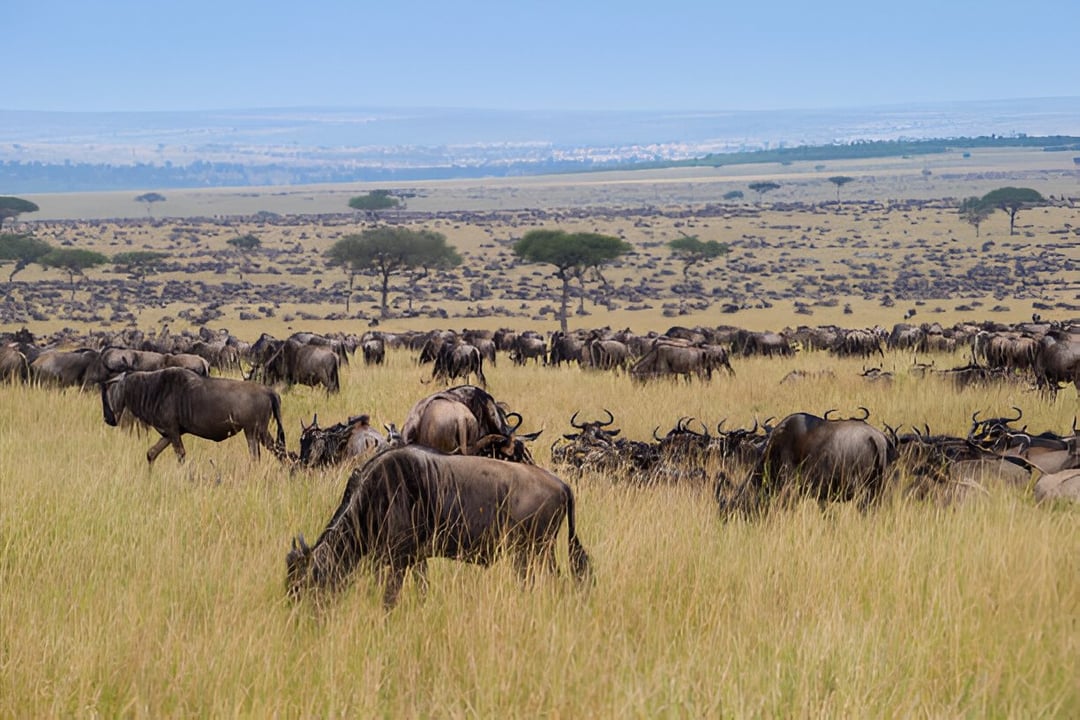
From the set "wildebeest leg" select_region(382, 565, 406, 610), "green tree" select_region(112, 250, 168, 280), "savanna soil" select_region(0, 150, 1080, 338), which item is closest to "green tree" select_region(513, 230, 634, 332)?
"savanna soil" select_region(0, 150, 1080, 338)

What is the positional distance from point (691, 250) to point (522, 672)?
239 feet

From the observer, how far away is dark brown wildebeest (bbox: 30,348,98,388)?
675 inches

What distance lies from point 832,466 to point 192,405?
241 inches

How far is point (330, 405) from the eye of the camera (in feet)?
53.4

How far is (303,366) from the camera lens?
1794cm

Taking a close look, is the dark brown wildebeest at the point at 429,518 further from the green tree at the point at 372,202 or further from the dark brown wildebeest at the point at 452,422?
the green tree at the point at 372,202

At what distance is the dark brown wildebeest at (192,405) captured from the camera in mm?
10516

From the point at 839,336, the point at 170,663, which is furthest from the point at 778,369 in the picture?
the point at 170,663

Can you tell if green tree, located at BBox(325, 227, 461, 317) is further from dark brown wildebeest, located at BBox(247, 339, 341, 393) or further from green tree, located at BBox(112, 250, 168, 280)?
dark brown wildebeest, located at BBox(247, 339, 341, 393)

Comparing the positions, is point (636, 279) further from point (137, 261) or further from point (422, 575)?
point (422, 575)

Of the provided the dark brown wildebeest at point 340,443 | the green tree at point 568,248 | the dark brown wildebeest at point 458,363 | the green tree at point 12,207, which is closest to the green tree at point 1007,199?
the green tree at point 568,248

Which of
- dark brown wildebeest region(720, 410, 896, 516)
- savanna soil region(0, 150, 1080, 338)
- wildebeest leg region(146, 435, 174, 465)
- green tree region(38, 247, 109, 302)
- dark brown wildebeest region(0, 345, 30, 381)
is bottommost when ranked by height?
savanna soil region(0, 150, 1080, 338)

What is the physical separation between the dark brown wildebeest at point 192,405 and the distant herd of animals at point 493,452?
1 cm

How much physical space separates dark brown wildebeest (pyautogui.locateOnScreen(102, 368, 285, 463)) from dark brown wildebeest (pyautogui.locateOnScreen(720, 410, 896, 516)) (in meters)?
4.93
